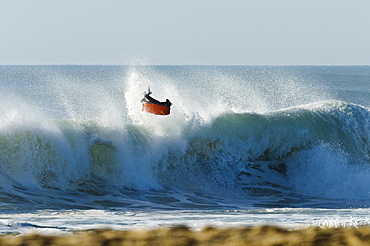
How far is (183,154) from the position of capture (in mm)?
15062

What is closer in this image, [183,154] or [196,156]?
[183,154]

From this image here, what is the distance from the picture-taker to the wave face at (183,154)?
42.0ft

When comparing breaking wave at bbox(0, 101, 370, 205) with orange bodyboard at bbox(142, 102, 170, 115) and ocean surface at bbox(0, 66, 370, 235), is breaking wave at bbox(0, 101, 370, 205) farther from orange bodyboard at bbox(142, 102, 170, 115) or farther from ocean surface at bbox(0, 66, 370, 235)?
orange bodyboard at bbox(142, 102, 170, 115)

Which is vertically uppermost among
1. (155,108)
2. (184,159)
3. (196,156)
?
(155,108)

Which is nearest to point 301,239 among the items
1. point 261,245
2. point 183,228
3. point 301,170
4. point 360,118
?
point 261,245

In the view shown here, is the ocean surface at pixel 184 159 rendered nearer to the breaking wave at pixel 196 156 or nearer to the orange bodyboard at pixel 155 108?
the breaking wave at pixel 196 156

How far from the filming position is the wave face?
42.0 ft

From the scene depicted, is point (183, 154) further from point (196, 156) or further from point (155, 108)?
point (155, 108)

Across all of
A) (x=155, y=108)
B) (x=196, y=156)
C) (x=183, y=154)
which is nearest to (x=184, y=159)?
(x=183, y=154)

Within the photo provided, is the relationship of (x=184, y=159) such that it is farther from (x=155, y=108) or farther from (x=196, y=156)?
(x=155, y=108)

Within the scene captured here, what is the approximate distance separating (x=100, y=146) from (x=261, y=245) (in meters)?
9.88

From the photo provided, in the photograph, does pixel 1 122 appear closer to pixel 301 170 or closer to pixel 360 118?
pixel 301 170

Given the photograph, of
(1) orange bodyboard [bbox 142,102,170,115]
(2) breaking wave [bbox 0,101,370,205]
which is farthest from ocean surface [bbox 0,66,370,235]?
(1) orange bodyboard [bbox 142,102,170,115]

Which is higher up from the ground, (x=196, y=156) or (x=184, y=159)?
(x=196, y=156)
